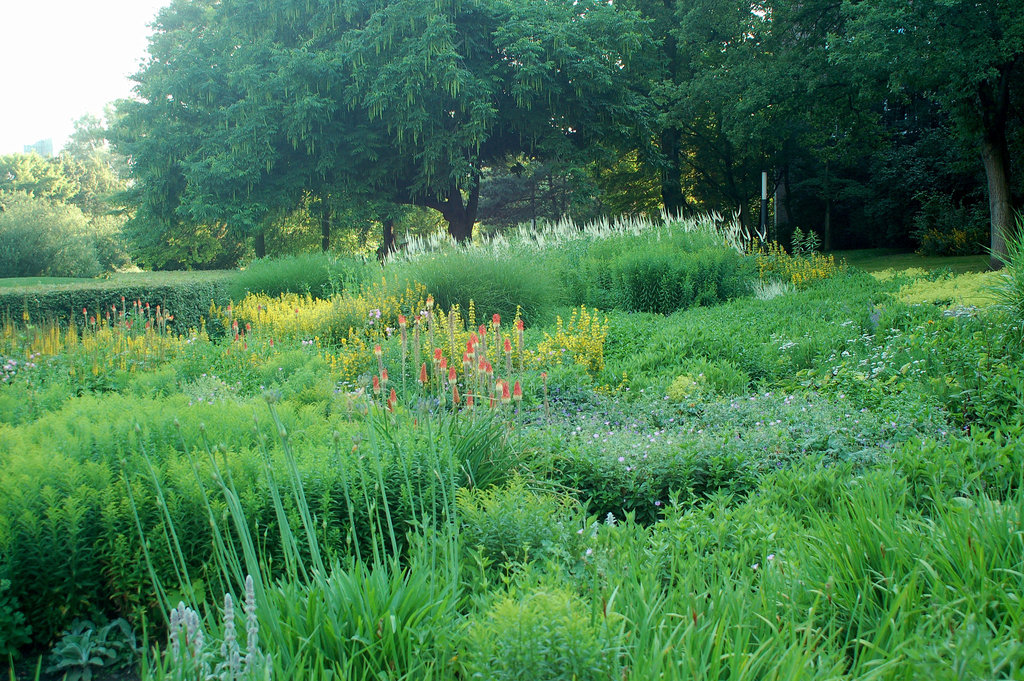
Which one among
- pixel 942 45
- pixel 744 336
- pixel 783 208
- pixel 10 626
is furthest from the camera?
pixel 783 208

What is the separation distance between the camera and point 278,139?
782 inches

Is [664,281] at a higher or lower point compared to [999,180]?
lower

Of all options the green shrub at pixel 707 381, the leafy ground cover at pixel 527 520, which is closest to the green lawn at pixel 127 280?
the leafy ground cover at pixel 527 520

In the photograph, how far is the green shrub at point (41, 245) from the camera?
909 inches

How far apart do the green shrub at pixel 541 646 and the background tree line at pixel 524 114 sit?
49.5 ft

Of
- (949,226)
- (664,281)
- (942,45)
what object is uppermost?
A: (942,45)

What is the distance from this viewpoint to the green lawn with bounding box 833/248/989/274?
1596 centimetres

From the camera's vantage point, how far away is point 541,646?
164 centimetres

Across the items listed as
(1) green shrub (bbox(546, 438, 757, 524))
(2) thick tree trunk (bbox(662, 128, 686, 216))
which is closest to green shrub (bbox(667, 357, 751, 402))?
(1) green shrub (bbox(546, 438, 757, 524))

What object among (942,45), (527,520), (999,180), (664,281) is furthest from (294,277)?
(999,180)

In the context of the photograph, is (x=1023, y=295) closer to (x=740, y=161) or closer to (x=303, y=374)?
(x=303, y=374)

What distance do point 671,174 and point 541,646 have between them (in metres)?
25.4

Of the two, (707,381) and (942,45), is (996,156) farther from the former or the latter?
(707,381)

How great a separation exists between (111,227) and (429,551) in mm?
35873
